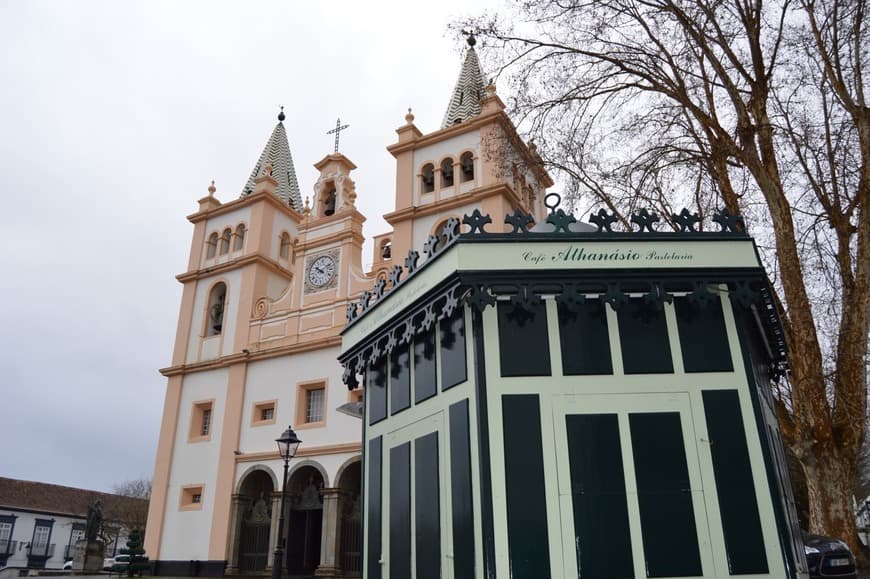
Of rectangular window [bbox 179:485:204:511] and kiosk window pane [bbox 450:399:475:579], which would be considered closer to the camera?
kiosk window pane [bbox 450:399:475:579]

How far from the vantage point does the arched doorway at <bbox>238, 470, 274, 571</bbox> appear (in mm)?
24328

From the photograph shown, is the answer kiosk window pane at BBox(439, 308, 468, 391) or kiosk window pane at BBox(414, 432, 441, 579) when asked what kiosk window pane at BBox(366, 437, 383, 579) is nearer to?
kiosk window pane at BBox(414, 432, 441, 579)

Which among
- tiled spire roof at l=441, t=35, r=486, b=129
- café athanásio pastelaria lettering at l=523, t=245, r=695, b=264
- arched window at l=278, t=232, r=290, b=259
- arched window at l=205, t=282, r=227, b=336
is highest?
tiled spire roof at l=441, t=35, r=486, b=129

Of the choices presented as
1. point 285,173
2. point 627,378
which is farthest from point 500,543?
point 285,173

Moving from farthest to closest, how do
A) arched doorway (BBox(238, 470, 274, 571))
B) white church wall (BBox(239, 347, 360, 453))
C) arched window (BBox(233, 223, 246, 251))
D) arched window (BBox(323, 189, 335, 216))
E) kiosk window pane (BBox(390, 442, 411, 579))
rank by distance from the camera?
arched window (BBox(233, 223, 246, 251))
arched window (BBox(323, 189, 335, 216))
arched doorway (BBox(238, 470, 274, 571))
white church wall (BBox(239, 347, 360, 453))
kiosk window pane (BBox(390, 442, 411, 579))

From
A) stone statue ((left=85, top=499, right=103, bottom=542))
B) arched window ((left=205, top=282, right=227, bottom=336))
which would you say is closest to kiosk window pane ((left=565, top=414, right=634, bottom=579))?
arched window ((left=205, top=282, right=227, bottom=336))

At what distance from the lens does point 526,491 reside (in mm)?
7094

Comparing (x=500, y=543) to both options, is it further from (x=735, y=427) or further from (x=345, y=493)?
(x=345, y=493)

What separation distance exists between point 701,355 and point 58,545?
198 feet

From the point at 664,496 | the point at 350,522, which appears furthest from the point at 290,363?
the point at 664,496

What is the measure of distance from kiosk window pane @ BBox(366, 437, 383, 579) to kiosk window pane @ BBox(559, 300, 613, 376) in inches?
132

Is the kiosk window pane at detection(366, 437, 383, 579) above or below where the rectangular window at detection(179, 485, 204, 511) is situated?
below

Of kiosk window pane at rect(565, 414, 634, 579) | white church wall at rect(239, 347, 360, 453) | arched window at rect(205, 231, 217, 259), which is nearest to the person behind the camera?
kiosk window pane at rect(565, 414, 634, 579)

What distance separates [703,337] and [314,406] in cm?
1903
